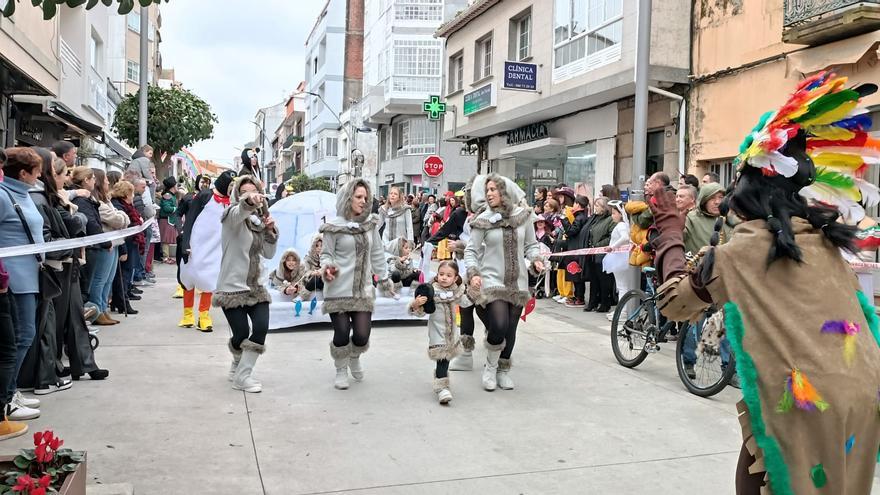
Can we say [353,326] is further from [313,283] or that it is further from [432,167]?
[432,167]

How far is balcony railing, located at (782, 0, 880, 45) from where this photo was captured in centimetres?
950

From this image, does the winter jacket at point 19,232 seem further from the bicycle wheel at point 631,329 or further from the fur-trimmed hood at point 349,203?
the bicycle wheel at point 631,329

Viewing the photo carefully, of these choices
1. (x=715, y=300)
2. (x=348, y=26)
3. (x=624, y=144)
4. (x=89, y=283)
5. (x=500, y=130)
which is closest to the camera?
(x=715, y=300)

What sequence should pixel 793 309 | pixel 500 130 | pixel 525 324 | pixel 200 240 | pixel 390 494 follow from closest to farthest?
pixel 793 309, pixel 390 494, pixel 200 240, pixel 525 324, pixel 500 130

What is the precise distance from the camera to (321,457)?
4445 millimetres

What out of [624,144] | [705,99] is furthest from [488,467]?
[624,144]

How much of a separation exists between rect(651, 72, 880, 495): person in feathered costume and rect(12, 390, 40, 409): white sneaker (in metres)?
4.52

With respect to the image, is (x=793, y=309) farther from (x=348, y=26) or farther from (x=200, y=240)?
(x=348, y=26)

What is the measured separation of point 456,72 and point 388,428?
1988 cm

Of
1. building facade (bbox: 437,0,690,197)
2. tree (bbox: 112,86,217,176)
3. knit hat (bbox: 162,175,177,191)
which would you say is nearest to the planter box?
building facade (bbox: 437,0,690,197)

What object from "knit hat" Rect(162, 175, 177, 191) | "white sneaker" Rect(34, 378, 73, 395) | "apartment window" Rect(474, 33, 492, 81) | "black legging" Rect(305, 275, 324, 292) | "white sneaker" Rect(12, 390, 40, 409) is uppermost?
"apartment window" Rect(474, 33, 492, 81)

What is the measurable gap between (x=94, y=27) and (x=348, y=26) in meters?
38.6

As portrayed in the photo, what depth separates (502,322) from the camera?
20.1ft

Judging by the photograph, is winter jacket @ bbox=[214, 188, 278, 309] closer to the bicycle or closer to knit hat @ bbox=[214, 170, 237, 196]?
knit hat @ bbox=[214, 170, 237, 196]
